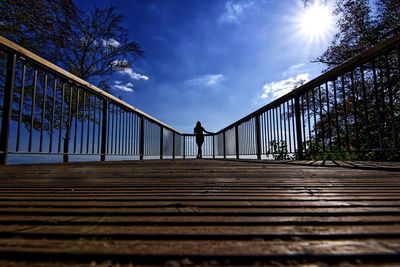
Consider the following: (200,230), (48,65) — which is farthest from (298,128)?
(200,230)

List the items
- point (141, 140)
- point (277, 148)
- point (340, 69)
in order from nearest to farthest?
point (340, 69)
point (277, 148)
point (141, 140)

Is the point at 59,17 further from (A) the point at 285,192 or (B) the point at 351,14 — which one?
(B) the point at 351,14

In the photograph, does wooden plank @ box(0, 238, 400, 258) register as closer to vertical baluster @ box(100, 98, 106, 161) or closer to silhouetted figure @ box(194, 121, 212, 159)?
vertical baluster @ box(100, 98, 106, 161)

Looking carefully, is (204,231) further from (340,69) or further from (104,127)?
(104,127)

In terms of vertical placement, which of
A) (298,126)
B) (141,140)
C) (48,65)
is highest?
(48,65)

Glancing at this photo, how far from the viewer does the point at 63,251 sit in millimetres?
539

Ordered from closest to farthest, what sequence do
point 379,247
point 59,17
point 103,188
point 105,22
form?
point 379,247
point 103,188
point 59,17
point 105,22

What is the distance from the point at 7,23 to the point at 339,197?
27.8 feet

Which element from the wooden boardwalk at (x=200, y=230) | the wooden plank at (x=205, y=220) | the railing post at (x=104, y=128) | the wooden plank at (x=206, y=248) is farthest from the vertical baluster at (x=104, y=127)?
the wooden plank at (x=206, y=248)

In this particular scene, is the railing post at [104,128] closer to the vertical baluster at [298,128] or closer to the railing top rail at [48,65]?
the railing top rail at [48,65]

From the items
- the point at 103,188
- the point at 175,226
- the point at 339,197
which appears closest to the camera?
the point at 175,226

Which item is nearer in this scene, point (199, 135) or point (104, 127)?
point (104, 127)

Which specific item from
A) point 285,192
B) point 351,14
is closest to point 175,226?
point 285,192

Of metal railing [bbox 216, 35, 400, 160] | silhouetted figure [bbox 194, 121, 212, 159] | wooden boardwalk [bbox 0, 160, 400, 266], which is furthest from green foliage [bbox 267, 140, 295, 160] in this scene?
silhouetted figure [bbox 194, 121, 212, 159]
